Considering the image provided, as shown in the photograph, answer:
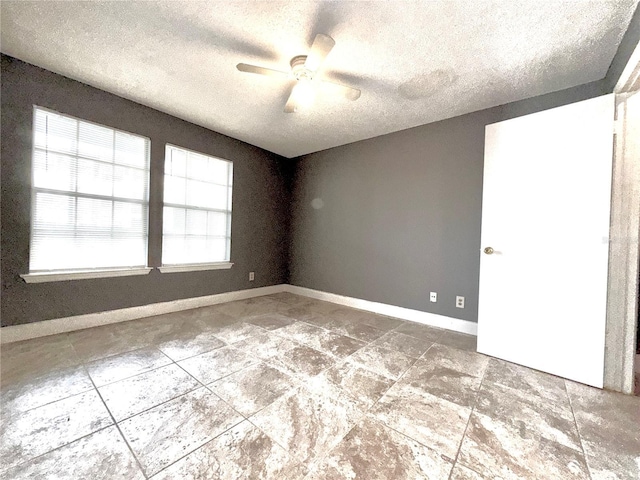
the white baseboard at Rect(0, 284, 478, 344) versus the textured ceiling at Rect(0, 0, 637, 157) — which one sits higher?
the textured ceiling at Rect(0, 0, 637, 157)

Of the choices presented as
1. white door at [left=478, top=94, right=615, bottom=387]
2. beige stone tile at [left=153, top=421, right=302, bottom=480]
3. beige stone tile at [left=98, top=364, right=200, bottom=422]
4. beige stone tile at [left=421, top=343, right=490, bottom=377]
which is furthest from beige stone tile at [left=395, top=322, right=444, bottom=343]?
beige stone tile at [left=98, top=364, right=200, bottom=422]

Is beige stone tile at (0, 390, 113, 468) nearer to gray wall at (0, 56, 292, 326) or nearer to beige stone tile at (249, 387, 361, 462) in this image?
beige stone tile at (249, 387, 361, 462)

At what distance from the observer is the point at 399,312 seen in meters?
3.18

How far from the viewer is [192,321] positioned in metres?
2.79

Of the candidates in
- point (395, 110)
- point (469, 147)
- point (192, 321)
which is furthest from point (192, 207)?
point (469, 147)

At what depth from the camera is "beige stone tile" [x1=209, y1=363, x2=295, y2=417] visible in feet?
4.69

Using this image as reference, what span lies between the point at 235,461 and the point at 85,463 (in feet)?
2.11

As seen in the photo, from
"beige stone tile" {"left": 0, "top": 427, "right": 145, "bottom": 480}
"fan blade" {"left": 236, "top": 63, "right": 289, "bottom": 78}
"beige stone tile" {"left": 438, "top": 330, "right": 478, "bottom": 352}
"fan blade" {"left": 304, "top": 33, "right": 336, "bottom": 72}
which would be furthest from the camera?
"beige stone tile" {"left": 438, "top": 330, "right": 478, "bottom": 352}

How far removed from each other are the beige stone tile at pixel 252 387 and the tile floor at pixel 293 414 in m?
0.01

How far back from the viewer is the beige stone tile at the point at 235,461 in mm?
993

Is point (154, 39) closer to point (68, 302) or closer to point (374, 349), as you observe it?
point (68, 302)

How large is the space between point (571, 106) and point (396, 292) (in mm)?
2405

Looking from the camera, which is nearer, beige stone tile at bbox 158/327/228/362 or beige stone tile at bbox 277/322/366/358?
beige stone tile at bbox 158/327/228/362

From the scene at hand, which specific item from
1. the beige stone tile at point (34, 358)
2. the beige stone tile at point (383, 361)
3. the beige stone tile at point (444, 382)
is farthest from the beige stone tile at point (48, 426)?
the beige stone tile at point (444, 382)
